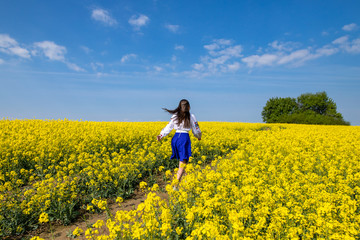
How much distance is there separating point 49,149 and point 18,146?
1395 millimetres

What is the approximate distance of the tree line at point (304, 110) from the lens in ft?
155

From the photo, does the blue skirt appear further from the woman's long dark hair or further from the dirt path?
the dirt path

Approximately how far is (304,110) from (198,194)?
57424mm

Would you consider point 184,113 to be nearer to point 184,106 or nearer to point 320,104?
point 184,106

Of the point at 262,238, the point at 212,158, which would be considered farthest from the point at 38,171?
the point at 262,238

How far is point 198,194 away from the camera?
5.15 m

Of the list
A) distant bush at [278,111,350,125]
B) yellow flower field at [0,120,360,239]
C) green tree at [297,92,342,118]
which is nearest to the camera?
yellow flower field at [0,120,360,239]

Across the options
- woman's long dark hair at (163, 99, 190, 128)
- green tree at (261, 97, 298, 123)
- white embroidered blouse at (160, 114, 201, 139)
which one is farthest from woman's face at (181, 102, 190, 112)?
green tree at (261, 97, 298, 123)

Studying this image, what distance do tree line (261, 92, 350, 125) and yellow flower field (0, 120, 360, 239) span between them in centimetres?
4322

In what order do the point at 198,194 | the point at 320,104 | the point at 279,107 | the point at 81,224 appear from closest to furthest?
the point at 198,194 → the point at 81,224 → the point at 320,104 → the point at 279,107

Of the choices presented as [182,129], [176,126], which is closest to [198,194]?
[182,129]

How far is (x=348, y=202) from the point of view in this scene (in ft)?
13.4

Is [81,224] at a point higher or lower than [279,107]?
lower

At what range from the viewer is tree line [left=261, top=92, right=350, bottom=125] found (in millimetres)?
47312
